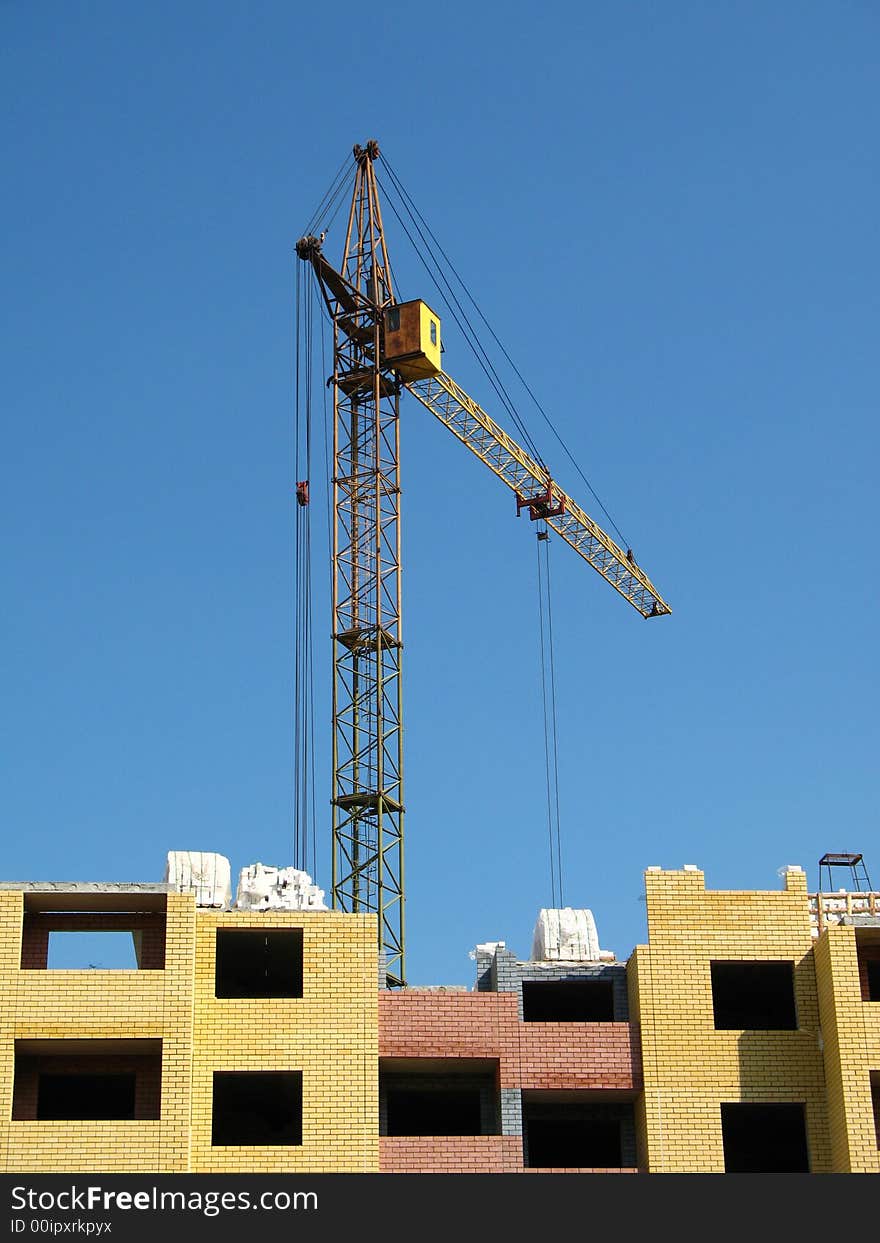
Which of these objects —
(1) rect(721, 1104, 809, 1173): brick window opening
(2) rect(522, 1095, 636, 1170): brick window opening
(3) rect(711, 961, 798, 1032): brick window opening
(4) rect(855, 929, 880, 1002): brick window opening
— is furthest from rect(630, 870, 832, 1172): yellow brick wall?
(1) rect(721, 1104, 809, 1173): brick window opening

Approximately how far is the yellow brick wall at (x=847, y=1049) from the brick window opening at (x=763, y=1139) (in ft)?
9.48

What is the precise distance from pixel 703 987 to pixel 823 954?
96.6 inches

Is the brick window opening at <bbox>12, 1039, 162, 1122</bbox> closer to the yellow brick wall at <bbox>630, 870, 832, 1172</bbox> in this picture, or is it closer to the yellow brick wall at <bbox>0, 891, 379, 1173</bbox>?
the yellow brick wall at <bbox>0, 891, 379, 1173</bbox>

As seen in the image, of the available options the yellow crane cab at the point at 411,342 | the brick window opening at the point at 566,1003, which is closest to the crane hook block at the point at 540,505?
the yellow crane cab at the point at 411,342

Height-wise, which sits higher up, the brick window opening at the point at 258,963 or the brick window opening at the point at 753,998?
the brick window opening at the point at 258,963

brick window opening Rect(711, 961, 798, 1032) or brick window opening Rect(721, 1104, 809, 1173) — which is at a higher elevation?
brick window opening Rect(711, 961, 798, 1032)

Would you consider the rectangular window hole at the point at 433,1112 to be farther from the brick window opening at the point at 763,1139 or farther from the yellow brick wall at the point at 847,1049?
the yellow brick wall at the point at 847,1049

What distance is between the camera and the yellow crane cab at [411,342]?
71500mm

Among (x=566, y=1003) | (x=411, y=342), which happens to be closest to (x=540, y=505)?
(x=411, y=342)

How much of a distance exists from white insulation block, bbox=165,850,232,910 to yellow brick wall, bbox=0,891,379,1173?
1506 mm

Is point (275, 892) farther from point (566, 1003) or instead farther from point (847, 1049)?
point (847, 1049)

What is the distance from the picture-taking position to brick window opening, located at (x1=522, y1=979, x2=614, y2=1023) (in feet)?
149

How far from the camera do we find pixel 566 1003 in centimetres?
4594
